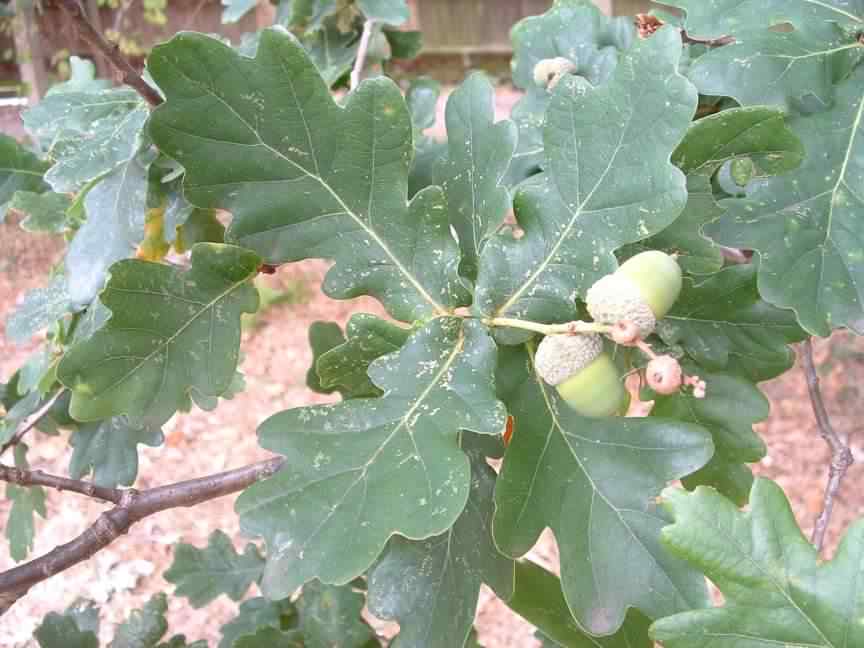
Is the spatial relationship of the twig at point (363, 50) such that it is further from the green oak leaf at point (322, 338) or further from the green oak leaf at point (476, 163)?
the green oak leaf at point (476, 163)

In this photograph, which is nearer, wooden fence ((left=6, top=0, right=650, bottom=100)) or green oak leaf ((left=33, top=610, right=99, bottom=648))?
green oak leaf ((left=33, top=610, right=99, bottom=648))

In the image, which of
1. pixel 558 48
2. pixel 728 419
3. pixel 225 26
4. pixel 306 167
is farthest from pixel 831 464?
pixel 225 26

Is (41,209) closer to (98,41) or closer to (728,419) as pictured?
(98,41)

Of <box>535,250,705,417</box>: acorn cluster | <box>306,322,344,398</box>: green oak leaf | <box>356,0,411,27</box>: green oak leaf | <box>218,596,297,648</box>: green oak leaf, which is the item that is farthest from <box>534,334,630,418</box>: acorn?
<box>218,596,297,648</box>: green oak leaf

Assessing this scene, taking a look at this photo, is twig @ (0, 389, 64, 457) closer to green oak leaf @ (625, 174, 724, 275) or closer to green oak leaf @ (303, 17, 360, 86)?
green oak leaf @ (303, 17, 360, 86)

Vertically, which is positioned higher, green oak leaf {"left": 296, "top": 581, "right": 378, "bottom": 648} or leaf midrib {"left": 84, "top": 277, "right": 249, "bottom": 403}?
leaf midrib {"left": 84, "top": 277, "right": 249, "bottom": 403}

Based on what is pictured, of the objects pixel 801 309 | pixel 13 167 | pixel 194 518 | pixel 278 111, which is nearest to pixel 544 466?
pixel 801 309

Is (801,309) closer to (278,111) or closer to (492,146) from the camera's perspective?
(492,146)
